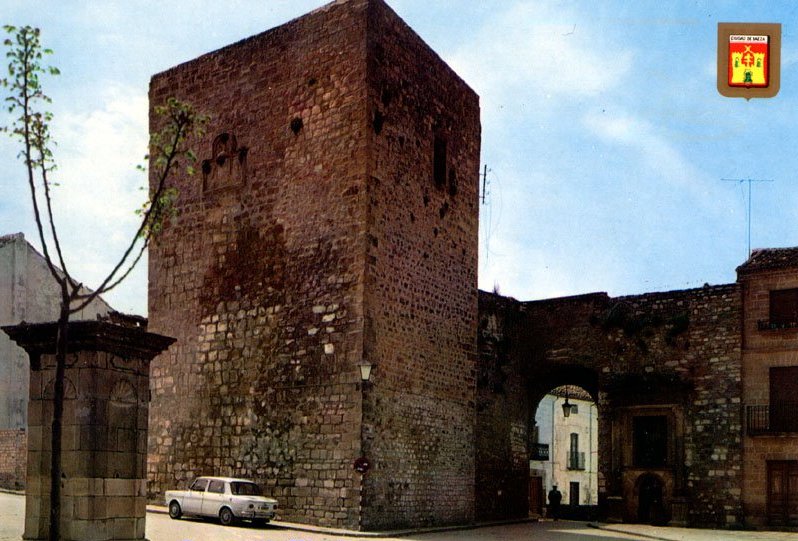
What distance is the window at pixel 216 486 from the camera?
16.4 m

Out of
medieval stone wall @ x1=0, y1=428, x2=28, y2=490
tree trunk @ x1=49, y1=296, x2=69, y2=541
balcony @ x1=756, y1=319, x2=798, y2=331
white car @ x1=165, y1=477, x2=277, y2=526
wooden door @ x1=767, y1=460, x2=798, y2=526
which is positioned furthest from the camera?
medieval stone wall @ x1=0, y1=428, x2=28, y2=490

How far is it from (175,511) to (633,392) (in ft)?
37.7

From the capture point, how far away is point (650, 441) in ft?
75.3

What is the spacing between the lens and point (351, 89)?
57.3 ft

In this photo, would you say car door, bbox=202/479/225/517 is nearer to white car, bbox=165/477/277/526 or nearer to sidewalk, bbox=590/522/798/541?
white car, bbox=165/477/277/526

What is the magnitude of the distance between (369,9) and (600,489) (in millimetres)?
12927

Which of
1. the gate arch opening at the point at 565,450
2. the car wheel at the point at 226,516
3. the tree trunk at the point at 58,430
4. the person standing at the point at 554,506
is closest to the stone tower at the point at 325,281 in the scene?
the car wheel at the point at 226,516

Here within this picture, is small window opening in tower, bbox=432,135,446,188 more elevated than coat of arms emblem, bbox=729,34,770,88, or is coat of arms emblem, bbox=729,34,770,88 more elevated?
small window opening in tower, bbox=432,135,446,188

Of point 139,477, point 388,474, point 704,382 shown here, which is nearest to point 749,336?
point 704,382

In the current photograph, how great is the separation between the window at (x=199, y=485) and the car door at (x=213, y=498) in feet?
0.42

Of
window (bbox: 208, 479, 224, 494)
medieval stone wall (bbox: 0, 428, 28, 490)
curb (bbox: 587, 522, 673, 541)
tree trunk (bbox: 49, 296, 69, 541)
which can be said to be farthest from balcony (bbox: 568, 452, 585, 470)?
tree trunk (bbox: 49, 296, 69, 541)

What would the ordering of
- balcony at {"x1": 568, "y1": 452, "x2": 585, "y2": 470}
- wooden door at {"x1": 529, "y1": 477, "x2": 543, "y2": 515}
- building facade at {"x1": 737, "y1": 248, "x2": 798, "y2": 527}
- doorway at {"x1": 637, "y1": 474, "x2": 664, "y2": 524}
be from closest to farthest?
building facade at {"x1": 737, "y1": 248, "x2": 798, "y2": 527}
doorway at {"x1": 637, "y1": 474, "x2": 664, "y2": 524}
wooden door at {"x1": 529, "y1": 477, "x2": 543, "y2": 515}
balcony at {"x1": 568, "y1": 452, "x2": 585, "y2": 470}

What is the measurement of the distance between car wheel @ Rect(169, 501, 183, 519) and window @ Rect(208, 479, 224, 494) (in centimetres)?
83

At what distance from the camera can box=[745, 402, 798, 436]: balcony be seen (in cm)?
2084
